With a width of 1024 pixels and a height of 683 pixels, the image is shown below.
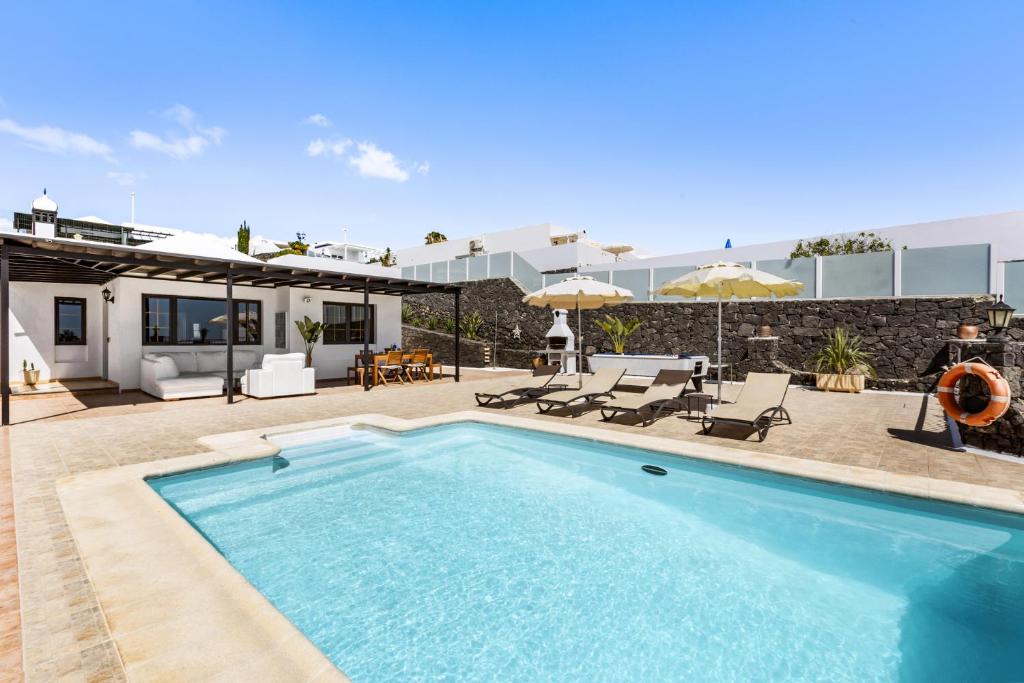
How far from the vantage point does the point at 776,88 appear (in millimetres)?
13414

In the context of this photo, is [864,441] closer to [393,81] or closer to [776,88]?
A: [776,88]

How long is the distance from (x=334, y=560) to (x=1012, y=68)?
17.6m

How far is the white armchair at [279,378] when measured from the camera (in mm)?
10352

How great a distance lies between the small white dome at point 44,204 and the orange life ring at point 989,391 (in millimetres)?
36864

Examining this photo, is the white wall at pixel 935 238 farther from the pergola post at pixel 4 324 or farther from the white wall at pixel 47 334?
the white wall at pixel 47 334

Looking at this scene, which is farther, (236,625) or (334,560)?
(334,560)

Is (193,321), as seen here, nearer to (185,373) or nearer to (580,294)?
(185,373)

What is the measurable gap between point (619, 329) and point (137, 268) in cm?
1370

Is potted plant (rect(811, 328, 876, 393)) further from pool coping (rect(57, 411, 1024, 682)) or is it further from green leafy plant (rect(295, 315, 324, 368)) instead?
green leafy plant (rect(295, 315, 324, 368))

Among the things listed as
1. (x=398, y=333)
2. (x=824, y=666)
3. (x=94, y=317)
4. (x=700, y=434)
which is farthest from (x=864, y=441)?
(x=94, y=317)

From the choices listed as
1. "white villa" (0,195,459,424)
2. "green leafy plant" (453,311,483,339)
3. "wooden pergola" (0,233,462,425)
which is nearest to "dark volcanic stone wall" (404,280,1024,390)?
"green leafy plant" (453,311,483,339)

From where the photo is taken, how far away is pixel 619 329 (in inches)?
645

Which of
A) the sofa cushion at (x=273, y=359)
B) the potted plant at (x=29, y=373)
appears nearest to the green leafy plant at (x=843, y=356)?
the sofa cushion at (x=273, y=359)

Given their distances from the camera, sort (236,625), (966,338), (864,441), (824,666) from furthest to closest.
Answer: (966,338) < (864,441) < (824,666) < (236,625)
